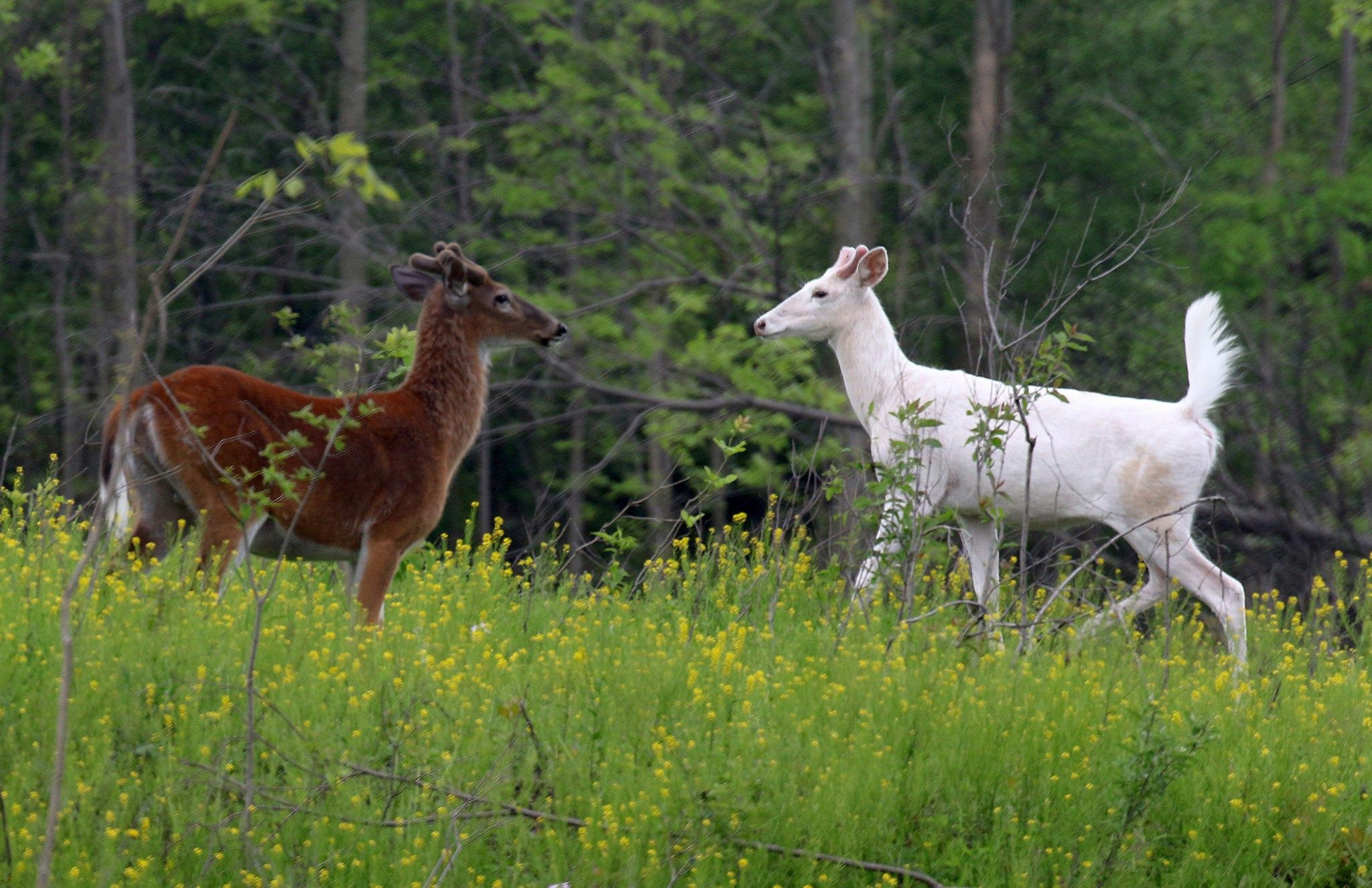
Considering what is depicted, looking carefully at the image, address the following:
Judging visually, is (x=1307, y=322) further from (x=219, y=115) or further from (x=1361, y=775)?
(x=219, y=115)

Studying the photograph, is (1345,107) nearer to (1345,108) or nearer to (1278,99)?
(1345,108)

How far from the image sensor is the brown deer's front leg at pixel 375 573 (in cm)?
709

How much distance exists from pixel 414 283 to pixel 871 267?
8.95 ft

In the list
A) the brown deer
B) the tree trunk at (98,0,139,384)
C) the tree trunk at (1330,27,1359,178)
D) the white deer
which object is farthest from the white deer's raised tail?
the tree trunk at (98,0,139,384)

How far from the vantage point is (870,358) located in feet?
31.6

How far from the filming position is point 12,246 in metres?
23.9

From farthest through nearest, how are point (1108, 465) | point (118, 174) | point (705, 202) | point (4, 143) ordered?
point (4, 143) < point (118, 174) < point (705, 202) < point (1108, 465)

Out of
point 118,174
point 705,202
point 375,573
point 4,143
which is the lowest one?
point 375,573

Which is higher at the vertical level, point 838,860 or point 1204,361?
point 1204,361

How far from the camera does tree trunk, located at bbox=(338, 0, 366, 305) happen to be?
1788 cm

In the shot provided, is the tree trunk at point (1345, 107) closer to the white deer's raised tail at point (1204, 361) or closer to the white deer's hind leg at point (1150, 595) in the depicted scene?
the white deer's raised tail at point (1204, 361)

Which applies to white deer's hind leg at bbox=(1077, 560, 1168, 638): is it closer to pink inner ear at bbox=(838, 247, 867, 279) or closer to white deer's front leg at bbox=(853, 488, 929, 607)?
white deer's front leg at bbox=(853, 488, 929, 607)

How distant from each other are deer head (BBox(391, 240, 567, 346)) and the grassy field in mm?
1860

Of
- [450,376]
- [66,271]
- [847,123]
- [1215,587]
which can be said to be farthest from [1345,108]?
[66,271]
